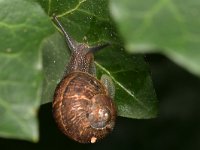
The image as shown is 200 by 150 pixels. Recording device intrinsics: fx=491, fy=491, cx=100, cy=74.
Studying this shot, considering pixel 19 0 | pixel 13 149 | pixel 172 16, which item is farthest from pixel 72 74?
pixel 13 149

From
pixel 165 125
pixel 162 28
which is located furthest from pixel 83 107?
pixel 165 125

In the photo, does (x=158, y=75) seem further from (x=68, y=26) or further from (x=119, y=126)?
(x=68, y=26)

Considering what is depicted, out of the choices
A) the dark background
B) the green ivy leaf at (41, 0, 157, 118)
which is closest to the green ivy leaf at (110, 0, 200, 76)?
the green ivy leaf at (41, 0, 157, 118)

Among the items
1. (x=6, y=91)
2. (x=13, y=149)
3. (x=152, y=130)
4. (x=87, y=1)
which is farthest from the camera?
(x=152, y=130)

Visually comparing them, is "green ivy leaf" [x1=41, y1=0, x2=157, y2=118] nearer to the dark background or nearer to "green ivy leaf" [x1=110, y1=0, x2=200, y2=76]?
"green ivy leaf" [x1=110, y1=0, x2=200, y2=76]

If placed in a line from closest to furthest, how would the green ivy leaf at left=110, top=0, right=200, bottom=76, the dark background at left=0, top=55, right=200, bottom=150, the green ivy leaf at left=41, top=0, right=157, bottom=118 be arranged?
the green ivy leaf at left=110, top=0, right=200, bottom=76, the green ivy leaf at left=41, top=0, right=157, bottom=118, the dark background at left=0, top=55, right=200, bottom=150
